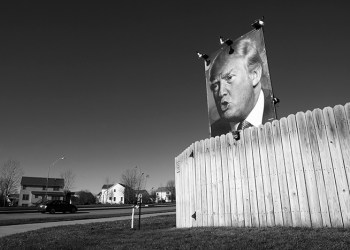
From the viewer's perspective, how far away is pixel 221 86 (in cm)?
1185

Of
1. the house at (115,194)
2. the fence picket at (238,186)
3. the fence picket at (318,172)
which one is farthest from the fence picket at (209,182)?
the house at (115,194)

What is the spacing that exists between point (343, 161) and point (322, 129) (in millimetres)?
783

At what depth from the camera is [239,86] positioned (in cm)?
1099

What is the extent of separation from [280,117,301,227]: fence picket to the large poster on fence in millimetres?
2741

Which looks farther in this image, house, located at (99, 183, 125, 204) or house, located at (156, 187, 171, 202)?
house, located at (156, 187, 171, 202)

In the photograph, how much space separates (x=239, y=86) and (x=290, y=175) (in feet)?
17.1

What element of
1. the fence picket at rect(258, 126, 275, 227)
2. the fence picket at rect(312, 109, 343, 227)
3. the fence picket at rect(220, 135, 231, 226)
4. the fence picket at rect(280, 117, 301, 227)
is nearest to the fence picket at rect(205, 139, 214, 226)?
the fence picket at rect(220, 135, 231, 226)

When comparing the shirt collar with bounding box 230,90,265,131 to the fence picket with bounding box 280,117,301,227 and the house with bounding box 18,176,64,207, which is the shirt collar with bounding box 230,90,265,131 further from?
the house with bounding box 18,176,64,207

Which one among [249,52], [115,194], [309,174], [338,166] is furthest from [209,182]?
[115,194]

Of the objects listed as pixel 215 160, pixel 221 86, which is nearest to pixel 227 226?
pixel 215 160

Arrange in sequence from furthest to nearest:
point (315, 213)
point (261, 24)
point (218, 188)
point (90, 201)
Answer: point (90, 201), point (261, 24), point (218, 188), point (315, 213)

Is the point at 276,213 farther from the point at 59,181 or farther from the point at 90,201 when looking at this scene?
the point at 59,181

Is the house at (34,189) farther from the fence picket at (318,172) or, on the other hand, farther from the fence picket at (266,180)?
the fence picket at (318,172)

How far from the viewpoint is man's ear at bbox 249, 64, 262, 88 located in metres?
10.1
